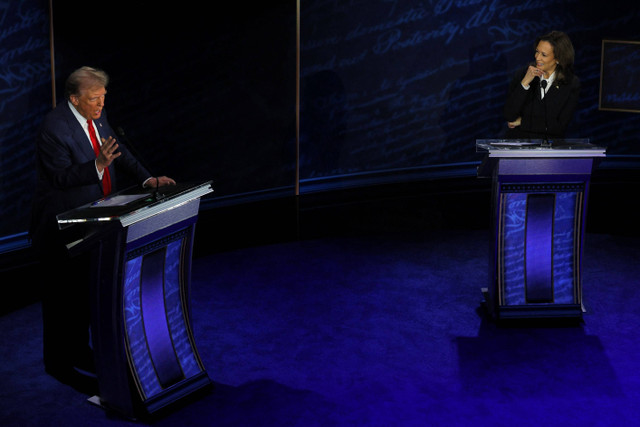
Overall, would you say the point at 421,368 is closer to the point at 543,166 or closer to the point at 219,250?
the point at 543,166

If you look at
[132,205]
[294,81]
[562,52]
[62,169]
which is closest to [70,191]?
[62,169]

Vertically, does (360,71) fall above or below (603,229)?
above

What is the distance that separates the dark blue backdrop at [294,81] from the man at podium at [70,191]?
1.27 meters

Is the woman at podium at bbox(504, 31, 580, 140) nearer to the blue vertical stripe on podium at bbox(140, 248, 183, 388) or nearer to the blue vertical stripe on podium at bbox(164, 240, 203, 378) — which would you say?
the blue vertical stripe on podium at bbox(164, 240, 203, 378)

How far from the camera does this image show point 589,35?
23.9 ft

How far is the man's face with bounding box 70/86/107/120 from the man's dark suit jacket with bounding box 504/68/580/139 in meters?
2.56

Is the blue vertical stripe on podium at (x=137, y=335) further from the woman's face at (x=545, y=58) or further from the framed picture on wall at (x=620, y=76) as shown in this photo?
the framed picture on wall at (x=620, y=76)

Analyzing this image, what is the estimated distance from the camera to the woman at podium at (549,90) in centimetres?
474

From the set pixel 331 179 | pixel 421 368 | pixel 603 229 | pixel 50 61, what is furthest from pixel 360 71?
pixel 421 368

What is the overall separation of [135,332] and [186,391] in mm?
432

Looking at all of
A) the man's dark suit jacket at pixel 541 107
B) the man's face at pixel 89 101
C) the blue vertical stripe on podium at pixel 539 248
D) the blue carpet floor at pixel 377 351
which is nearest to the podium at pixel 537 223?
the blue vertical stripe on podium at pixel 539 248

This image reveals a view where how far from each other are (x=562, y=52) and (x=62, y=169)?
300 centimetres

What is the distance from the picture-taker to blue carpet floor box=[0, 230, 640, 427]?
11.3 feet

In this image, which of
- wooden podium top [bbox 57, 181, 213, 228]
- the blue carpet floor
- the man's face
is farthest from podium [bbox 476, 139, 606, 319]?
the man's face
